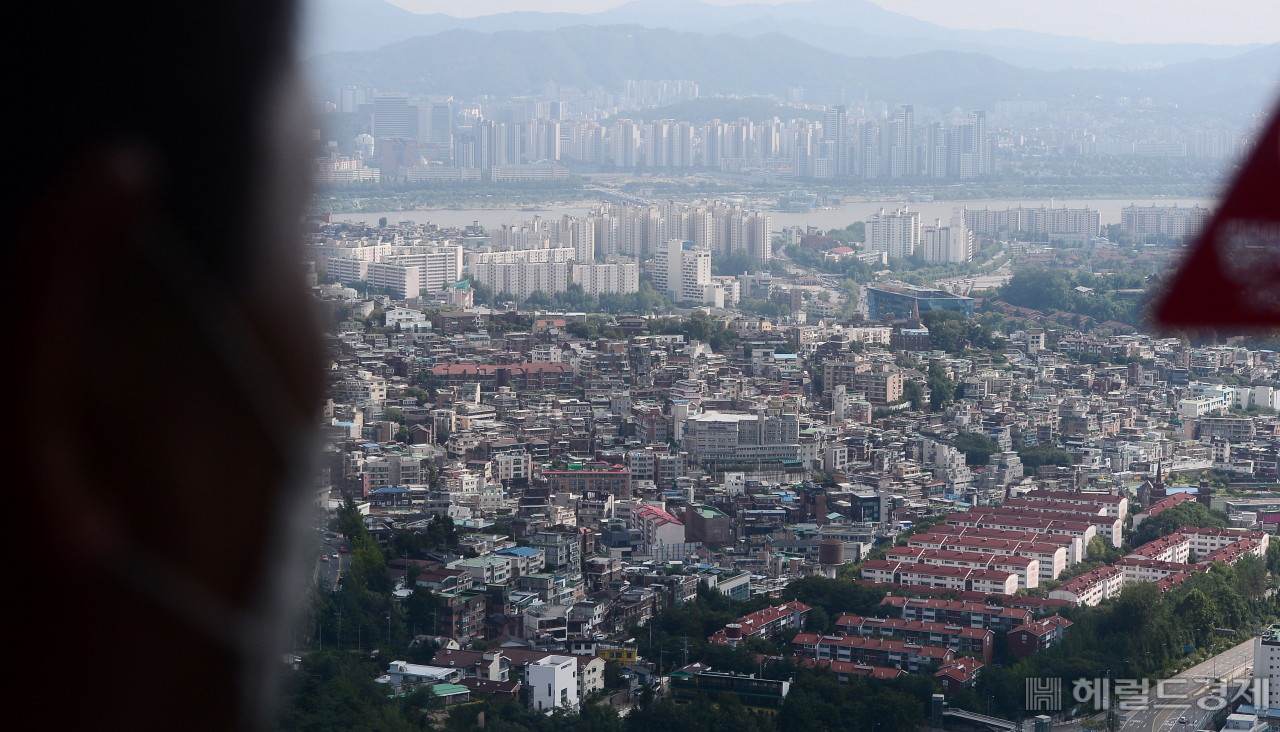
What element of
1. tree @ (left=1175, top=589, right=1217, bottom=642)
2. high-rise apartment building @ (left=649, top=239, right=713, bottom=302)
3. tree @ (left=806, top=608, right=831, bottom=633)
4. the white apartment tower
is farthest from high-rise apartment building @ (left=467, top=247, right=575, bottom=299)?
tree @ (left=1175, top=589, right=1217, bottom=642)

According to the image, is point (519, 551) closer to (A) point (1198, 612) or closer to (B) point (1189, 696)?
(A) point (1198, 612)

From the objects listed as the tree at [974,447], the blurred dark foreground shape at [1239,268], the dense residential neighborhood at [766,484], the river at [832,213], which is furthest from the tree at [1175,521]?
the river at [832,213]

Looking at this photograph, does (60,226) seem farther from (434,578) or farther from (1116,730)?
(434,578)

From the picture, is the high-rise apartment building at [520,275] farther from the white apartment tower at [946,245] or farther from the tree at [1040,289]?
the white apartment tower at [946,245]

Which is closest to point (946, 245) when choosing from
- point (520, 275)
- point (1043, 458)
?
point (520, 275)

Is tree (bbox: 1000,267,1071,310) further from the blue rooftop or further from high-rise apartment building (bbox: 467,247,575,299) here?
the blue rooftop

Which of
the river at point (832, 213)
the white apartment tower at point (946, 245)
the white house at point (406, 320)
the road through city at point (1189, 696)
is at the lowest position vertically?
the road through city at point (1189, 696)
